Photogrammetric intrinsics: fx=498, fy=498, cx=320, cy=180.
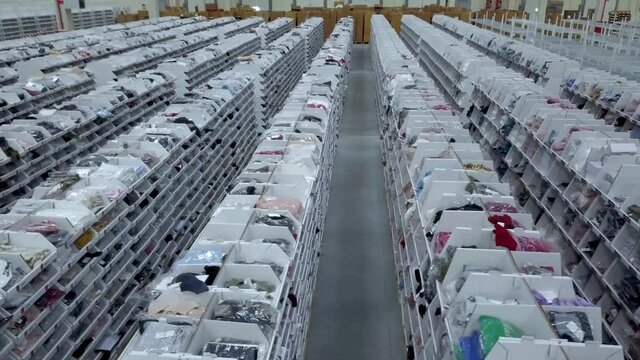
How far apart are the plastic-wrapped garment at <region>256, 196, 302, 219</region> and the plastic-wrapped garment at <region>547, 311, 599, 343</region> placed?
8.46ft

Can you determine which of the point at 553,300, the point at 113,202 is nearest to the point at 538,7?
the point at 553,300

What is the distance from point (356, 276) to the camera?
710 centimetres

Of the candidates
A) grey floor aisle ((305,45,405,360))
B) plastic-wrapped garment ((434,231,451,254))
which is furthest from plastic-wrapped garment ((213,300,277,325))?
grey floor aisle ((305,45,405,360))

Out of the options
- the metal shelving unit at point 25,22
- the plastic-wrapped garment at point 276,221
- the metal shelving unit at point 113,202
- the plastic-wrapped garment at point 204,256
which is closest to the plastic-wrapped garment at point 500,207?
the plastic-wrapped garment at point 276,221

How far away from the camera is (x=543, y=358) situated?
313 centimetres

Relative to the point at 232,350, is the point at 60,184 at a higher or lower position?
higher

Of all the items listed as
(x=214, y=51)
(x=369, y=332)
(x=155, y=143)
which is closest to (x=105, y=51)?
(x=214, y=51)

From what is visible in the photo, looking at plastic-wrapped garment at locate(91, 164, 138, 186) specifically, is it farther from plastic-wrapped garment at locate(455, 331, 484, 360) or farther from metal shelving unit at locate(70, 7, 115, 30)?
metal shelving unit at locate(70, 7, 115, 30)

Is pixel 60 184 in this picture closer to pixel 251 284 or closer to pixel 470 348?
pixel 251 284

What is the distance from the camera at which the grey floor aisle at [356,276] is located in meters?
5.84

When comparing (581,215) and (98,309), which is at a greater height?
(581,215)

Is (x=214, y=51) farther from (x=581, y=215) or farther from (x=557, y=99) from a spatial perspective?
(x=581, y=215)

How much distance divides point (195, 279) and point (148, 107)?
8.02m

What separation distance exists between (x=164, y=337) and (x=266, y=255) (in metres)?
1.20
